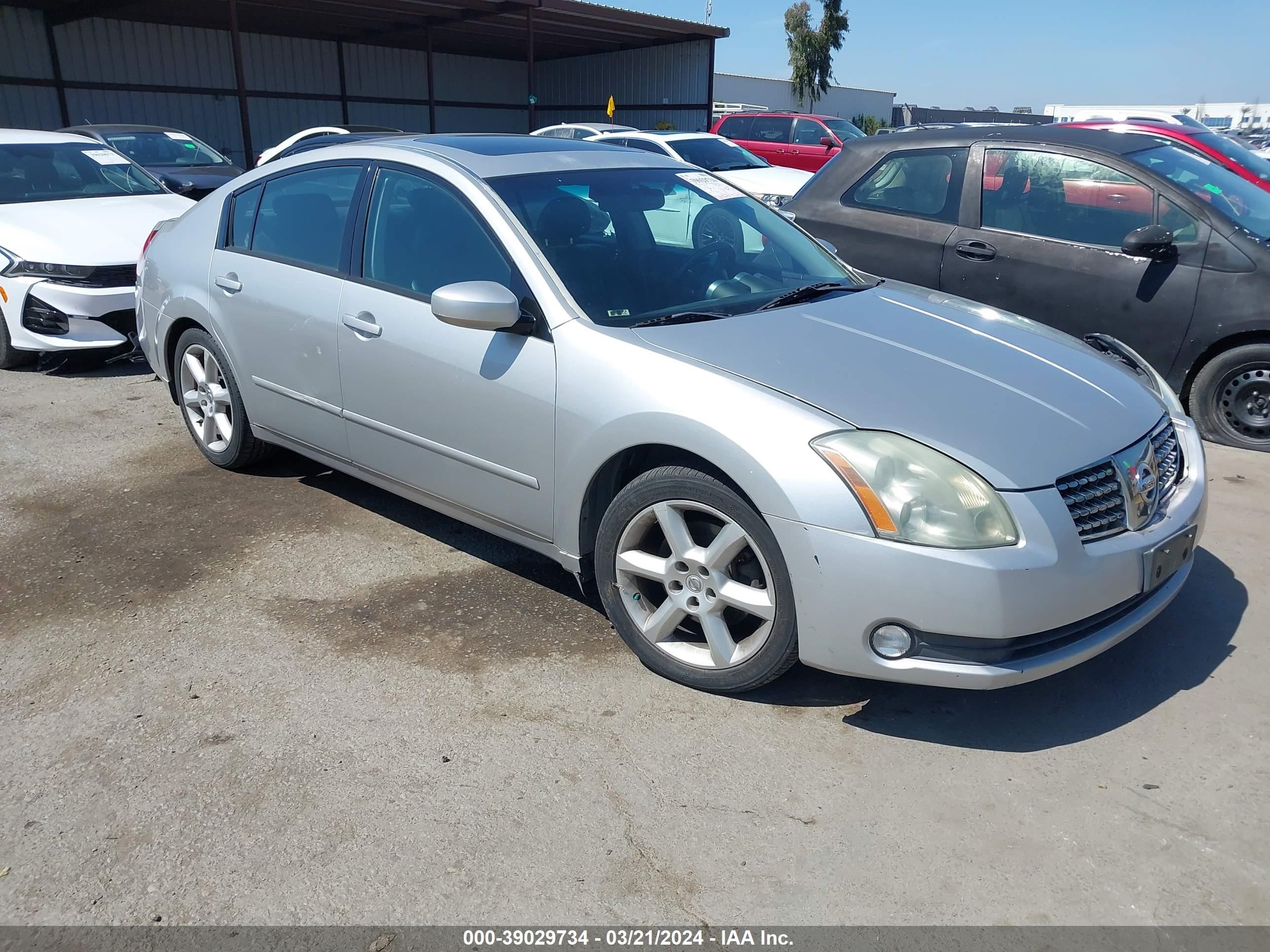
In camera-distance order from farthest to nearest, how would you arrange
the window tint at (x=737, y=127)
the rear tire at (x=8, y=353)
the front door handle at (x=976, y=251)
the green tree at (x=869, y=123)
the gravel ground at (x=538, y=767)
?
the green tree at (x=869, y=123), the window tint at (x=737, y=127), the rear tire at (x=8, y=353), the front door handle at (x=976, y=251), the gravel ground at (x=538, y=767)

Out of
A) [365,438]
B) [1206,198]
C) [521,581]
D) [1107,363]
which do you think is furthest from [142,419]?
[1206,198]

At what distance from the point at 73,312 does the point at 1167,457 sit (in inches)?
262

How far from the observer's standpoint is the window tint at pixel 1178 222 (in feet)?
17.3

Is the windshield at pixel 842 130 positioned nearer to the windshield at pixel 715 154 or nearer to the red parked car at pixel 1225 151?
the windshield at pixel 715 154

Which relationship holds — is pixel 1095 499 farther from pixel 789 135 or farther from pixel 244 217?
pixel 789 135

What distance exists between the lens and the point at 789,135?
1964 cm

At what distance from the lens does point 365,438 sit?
396 cm

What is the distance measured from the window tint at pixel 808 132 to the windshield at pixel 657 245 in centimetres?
1623

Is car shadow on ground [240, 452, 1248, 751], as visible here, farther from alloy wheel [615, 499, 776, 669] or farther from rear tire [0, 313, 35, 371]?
rear tire [0, 313, 35, 371]

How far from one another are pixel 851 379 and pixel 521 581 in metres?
1.61

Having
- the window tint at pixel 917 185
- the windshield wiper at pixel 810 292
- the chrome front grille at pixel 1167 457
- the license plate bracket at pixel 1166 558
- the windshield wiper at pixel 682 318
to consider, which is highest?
the window tint at pixel 917 185

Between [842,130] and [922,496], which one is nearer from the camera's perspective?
[922,496]

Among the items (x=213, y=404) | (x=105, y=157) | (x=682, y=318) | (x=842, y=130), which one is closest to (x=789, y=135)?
(x=842, y=130)

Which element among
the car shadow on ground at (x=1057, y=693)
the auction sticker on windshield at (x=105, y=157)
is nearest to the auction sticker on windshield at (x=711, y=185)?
the car shadow on ground at (x=1057, y=693)
